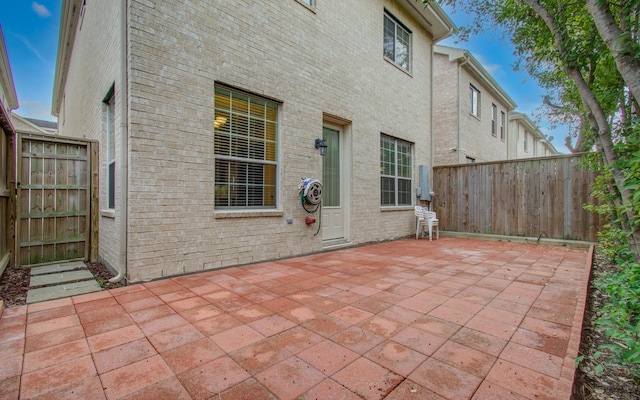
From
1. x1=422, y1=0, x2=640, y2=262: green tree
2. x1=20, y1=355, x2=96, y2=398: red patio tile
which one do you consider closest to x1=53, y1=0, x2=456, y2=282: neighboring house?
x1=20, y1=355, x2=96, y2=398: red patio tile

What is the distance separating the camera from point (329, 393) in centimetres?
152

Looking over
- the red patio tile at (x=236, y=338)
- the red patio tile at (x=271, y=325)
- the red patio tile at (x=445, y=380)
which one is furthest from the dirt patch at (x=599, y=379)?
the red patio tile at (x=236, y=338)

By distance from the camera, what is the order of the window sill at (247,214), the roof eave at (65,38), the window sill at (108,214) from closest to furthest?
1. the window sill at (108,214)
2. the window sill at (247,214)
3. the roof eave at (65,38)

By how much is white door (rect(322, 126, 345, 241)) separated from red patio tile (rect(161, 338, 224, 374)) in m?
3.85

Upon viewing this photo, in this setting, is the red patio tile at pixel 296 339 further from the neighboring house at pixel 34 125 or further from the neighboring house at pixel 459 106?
the neighboring house at pixel 34 125

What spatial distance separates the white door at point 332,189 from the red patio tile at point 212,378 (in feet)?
13.3

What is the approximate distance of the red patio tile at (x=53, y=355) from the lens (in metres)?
1.79

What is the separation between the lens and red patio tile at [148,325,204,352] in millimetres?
2018

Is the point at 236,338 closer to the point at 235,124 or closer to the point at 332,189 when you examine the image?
the point at 235,124

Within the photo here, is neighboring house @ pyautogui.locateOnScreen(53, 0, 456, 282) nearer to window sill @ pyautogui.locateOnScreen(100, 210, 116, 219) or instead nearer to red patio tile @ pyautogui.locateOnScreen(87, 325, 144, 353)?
window sill @ pyautogui.locateOnScreen(100, 210, 116, 219)

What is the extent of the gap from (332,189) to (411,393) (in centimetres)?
468

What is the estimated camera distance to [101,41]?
4656mm

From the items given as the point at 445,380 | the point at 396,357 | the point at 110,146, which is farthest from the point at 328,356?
the point at 110,146

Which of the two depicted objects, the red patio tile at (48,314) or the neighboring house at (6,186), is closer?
the red patio tile at (48,314)
